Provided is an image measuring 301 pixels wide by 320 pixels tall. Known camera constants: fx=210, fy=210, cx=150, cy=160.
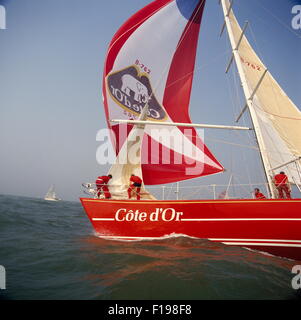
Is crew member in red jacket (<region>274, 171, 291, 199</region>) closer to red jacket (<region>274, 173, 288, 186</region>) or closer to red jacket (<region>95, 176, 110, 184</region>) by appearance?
red jacket (<region>274, 173, 288, 186</region>)

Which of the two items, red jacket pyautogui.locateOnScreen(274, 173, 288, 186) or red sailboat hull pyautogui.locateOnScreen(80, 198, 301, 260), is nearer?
red sailboat hull pyautogui.locateOnScreen(80, 198, 301, 260)

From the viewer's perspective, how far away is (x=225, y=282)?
351 centimetres

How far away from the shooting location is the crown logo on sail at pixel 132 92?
827cm

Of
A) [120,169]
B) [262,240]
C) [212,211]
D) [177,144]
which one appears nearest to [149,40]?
[177,144]

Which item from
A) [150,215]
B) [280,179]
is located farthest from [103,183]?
[280,179]

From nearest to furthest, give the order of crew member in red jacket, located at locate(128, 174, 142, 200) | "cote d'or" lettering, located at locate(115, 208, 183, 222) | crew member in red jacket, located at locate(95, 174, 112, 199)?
1. "cote d'or" lettering, located at locate(115, 208, 183, 222)
2. crew member in red jacket, located at locate(128, 174, 142, 200)
3. crew member in red jacket, located at locate(95, 174, 112, 199)

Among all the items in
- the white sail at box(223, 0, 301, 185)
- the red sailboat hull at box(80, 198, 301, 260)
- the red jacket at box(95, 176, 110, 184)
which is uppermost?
the white sail at box(223, 0, 301, 185)

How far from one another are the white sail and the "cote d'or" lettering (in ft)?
9.93

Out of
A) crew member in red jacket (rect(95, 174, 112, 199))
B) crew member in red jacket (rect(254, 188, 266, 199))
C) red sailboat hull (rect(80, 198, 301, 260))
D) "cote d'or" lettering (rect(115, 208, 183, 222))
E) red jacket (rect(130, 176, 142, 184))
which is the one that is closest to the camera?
red sailboat hull (rect(80, 198, 301, 260))

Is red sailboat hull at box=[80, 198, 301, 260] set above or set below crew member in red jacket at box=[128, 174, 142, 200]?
below

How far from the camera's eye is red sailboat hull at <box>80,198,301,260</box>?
4684 millimetres

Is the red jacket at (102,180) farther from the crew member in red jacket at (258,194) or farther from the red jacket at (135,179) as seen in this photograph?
the crew member in red jacket at (258,194)

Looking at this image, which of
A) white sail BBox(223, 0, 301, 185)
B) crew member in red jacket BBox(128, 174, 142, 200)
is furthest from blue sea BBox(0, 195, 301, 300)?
white sail BBox(223, 0, 301, 185)

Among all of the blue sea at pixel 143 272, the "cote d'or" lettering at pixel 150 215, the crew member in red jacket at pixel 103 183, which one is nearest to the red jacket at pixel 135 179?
the crew member in red jacket at pixel 103 183
